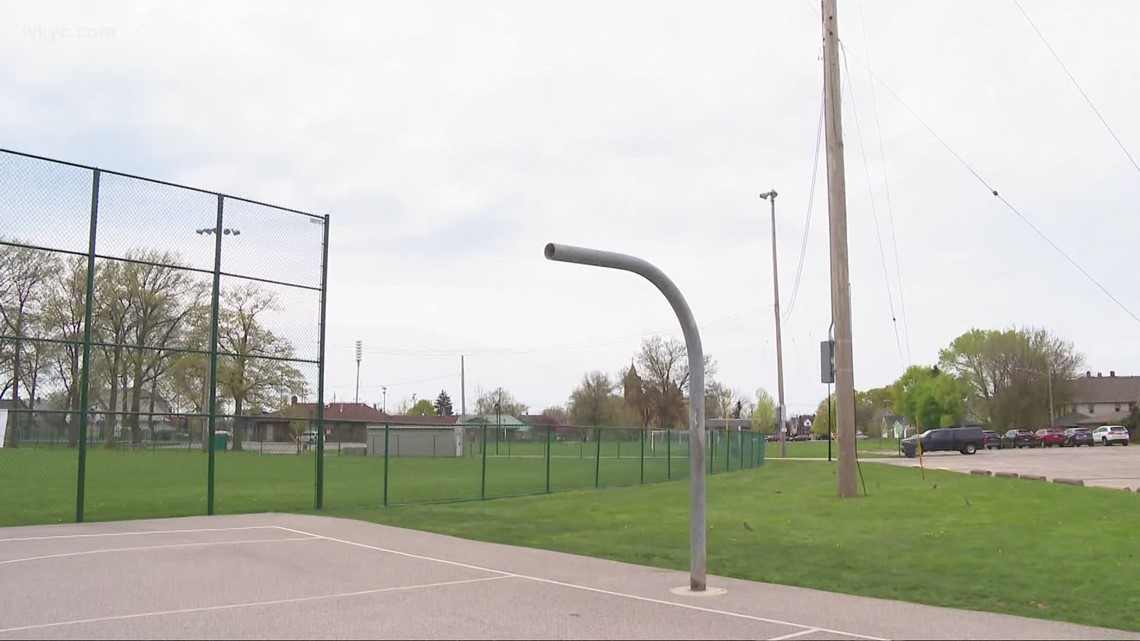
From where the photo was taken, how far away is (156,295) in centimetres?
2167

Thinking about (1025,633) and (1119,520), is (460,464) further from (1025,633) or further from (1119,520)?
(1025,633)

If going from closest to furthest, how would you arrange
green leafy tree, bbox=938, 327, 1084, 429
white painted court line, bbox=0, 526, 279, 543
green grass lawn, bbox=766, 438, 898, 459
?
A: 1. white painted court line, bbox=0, 526, 279, 543
2. green grass lawn, bbox=766, 438, 898, 459
3. green leafy tree, bbox=938, 327, 1084, 429

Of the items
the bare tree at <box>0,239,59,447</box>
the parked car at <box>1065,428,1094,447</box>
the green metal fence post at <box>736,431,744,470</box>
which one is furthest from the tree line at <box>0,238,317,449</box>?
the parked car at <box>1065,428,1094,447</box>

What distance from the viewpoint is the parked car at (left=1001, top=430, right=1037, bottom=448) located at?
7169cm

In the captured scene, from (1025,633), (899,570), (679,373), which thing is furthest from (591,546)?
(679,373)

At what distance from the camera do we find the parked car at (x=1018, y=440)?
2822 inches

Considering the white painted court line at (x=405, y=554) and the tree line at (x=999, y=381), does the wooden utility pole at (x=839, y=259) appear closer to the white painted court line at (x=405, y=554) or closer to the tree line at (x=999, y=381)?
the white painted court line at (x=405, y=554)

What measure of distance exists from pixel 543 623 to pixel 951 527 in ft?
→ 30.8

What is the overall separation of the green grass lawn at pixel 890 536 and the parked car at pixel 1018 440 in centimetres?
5187

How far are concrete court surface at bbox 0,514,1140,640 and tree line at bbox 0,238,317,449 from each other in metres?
5.00

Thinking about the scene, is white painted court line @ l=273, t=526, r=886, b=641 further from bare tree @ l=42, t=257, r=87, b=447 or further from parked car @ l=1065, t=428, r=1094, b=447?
parked car @ l=1065, t=428, r=1094, b=447

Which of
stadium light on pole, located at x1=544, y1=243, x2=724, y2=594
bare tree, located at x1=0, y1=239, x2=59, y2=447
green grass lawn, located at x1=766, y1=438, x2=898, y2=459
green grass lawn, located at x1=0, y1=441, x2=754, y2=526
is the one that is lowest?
green grass lawn, located at x1=766, y1=438, x2=898, y2=459

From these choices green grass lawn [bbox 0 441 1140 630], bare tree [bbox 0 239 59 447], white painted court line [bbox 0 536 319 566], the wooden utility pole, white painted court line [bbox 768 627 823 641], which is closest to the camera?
white painted court line [bbox 768 627 823 641]

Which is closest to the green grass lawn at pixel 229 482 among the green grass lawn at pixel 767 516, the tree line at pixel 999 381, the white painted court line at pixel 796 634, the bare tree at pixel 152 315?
the green grass lawn at pixel 767 516
